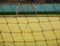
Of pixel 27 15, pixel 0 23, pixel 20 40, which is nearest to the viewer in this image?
pixel 20 40

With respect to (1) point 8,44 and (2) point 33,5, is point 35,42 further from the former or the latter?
(2) point 33,5

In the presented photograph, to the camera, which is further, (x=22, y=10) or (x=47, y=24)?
(x=22, y=10)

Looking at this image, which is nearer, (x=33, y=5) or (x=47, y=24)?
(x=47, y=24)

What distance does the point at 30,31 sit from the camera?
2258 millimetres

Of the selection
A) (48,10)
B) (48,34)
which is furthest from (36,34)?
(48,10)

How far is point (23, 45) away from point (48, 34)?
436 mm

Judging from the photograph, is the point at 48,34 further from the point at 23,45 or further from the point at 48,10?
the point at 48,10

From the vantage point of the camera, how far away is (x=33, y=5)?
10.3 feet

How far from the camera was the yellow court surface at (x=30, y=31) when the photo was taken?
190 cm

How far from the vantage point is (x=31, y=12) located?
310cm

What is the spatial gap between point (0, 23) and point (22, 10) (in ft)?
2.26

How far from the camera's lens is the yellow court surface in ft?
6.23

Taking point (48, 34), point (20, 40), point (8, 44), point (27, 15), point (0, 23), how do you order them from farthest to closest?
point (27, 15)
point (0, 23)
point (48, 34)
point (20, 40)
point (8, 44)

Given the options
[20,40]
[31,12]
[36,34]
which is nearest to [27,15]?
[31,12]
